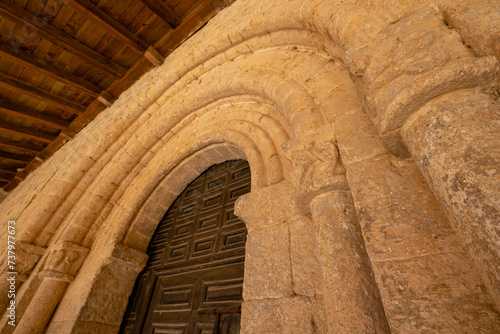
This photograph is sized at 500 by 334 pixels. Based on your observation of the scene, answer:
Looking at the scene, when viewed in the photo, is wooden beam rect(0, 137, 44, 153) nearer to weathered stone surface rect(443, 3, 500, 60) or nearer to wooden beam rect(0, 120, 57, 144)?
wooden beam rect(0, 120, 57, 144)

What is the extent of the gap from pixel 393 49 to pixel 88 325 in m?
3.15

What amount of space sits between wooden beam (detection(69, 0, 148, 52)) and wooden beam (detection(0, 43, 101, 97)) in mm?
1297

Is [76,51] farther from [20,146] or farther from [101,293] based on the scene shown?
[101,293]

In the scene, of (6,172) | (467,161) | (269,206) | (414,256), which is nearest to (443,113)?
(467,161)

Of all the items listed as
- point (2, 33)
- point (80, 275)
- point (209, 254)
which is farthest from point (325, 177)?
point (2, 33)

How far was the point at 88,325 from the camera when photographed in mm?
2168

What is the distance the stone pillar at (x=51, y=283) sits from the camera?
2.32 meters

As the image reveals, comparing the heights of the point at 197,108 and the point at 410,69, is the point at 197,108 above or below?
above

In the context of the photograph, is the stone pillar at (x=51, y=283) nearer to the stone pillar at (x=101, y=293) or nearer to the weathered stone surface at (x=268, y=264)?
the stone pillar at (x=101, y=293)

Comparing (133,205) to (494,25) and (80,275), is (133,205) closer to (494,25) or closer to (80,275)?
(80,275)

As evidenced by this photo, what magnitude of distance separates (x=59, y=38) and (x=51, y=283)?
11.1 feet

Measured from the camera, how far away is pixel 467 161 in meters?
0.68

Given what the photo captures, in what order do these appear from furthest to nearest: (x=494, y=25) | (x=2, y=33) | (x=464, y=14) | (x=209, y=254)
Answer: (x=2, y=33) → (x=209, y=254) → (x=464, y=14) → (x=494, y=25)

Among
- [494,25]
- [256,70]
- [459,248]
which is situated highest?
[256,70]
